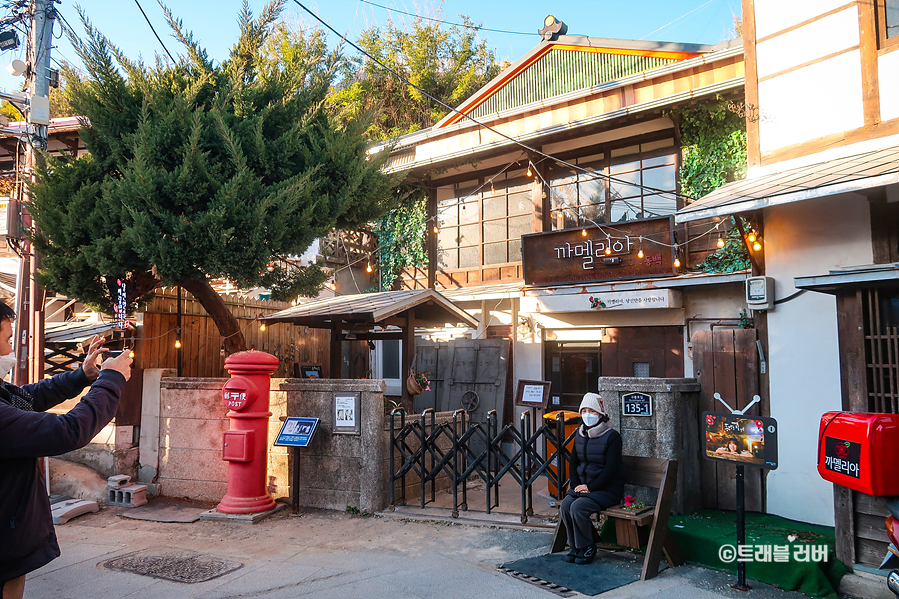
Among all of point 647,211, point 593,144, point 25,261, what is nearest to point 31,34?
point 25,261

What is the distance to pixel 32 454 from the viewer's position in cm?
298

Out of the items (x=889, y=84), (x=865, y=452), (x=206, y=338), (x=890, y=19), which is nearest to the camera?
(x=865, y=452)

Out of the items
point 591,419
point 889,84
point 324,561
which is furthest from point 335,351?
point 889,84

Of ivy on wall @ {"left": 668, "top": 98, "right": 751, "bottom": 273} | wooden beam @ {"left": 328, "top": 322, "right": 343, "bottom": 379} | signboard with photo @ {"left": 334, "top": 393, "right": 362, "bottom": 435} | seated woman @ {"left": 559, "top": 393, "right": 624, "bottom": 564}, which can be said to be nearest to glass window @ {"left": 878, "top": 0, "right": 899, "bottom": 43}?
ivy on wall @ {"left": 668, "top": 98, "right": 751, "bottom": 273}

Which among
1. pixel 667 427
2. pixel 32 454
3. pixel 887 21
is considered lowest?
pixel 667 427

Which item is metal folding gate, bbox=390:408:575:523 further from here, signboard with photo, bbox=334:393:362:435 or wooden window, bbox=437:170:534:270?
wooden window, bbox=437:170:534:270

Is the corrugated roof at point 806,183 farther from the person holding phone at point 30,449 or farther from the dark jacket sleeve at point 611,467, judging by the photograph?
the person holding phone at point 30,449

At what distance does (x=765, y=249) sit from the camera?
7883 mm

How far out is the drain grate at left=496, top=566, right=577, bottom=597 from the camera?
5.47 meters

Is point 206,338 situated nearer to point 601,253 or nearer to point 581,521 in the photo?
point 601,253

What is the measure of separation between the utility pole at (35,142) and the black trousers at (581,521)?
7509mm

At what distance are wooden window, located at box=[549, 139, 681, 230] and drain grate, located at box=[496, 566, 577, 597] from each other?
753 centimetres

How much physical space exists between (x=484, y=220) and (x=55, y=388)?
446 inches

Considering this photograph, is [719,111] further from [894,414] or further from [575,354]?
[894,414]
